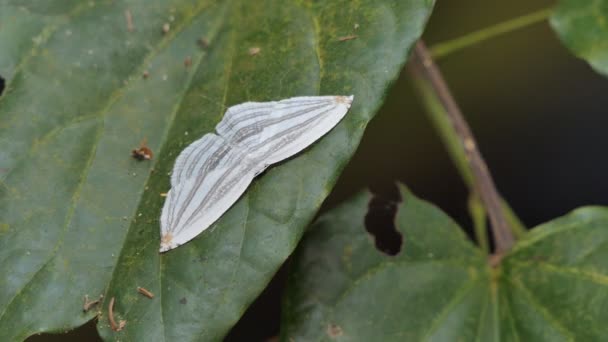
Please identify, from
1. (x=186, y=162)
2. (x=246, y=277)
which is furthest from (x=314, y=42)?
(x=246, y=277)

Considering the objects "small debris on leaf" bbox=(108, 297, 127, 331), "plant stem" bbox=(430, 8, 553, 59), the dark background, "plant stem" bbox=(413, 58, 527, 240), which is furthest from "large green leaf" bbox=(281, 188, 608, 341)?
the dark background

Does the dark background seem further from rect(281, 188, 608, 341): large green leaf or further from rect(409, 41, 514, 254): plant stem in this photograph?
rect(281, 188, 608, 341): large green leaf

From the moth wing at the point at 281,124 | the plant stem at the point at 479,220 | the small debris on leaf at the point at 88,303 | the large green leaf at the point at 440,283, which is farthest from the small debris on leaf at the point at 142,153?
the plant stem at the point at 479,220

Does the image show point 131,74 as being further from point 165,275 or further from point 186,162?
point 165,275

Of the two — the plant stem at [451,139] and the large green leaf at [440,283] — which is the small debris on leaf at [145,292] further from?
the plant stem at [451,139]

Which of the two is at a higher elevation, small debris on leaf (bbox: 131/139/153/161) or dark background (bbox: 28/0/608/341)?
small debris on leaf (bbox: 131/139/153/161)

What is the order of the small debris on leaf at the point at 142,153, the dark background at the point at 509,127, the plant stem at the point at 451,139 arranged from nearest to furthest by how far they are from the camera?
the small debris on leaf at the point at 142,153
the plant stem at the point at 451,139
the dark background at the point at 509,127
